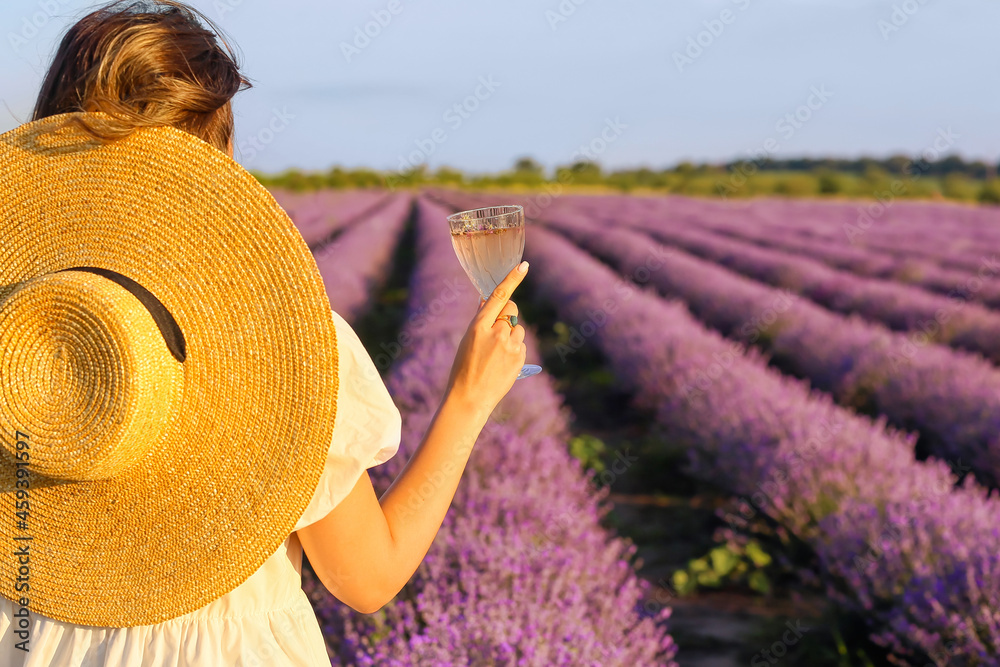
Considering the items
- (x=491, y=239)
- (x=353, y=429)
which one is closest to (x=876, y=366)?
(x=491, y=239)

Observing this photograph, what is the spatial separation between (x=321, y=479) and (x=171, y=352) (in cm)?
24

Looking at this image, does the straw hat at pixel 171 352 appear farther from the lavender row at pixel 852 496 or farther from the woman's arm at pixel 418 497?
the lavender row at pixel 852 496

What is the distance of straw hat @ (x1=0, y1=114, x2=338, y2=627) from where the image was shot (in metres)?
0.97

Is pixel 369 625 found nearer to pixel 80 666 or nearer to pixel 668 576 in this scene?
pixel 80 666

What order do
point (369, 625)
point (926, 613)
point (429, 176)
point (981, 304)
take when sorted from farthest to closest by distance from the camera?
point (429, 176), point (981, 304), point (926, 613), point (369, 625)

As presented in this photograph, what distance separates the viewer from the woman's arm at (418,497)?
110cm

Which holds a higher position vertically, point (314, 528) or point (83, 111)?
point (83, 111)

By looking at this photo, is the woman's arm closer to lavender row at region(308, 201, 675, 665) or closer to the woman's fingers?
the woman's fingers

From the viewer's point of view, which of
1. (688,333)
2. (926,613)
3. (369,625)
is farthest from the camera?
(688,333)

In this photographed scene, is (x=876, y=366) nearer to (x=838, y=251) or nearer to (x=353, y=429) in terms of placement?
(x=353, y=429)

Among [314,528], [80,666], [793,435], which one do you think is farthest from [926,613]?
[80,666]

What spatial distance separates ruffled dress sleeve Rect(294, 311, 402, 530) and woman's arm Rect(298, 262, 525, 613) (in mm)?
31

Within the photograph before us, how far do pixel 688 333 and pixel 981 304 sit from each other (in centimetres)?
368

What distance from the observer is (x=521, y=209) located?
1415 mm
